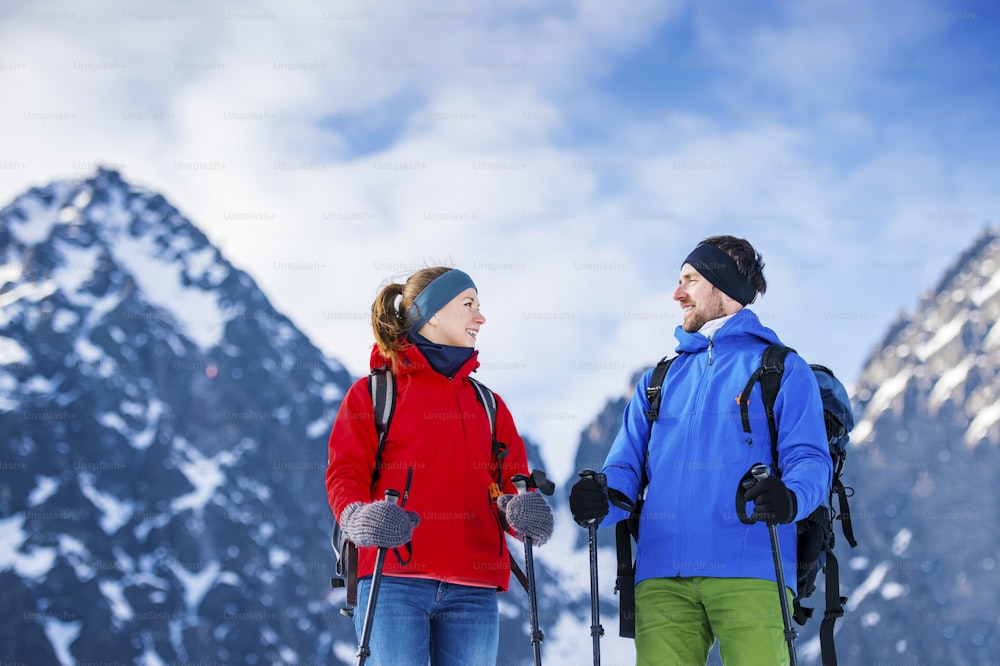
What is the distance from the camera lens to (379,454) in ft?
15.4

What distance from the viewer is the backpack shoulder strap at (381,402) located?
4676 mm

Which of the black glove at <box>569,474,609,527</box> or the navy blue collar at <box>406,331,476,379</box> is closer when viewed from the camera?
the black glove at <box>569,474,609,527</box>

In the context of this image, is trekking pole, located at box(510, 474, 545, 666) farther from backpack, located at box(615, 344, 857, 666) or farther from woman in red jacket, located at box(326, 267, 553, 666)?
backpack, located at box(615, 344, 857, 666)

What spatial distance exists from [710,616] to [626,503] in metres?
0.66

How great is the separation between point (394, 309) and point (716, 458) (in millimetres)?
1932

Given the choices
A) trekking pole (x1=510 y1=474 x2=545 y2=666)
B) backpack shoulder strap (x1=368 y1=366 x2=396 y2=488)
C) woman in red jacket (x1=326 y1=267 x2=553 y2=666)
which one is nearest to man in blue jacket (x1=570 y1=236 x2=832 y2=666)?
trekking pole (x1=510 y1=474 x2=545 y2=666)

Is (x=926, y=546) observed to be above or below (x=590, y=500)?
above

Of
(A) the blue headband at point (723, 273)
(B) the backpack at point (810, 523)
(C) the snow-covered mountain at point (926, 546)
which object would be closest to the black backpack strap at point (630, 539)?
(B) the backpack at point (810, 523)

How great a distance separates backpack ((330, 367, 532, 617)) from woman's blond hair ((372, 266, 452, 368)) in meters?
0.14

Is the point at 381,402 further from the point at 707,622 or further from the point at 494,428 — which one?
the point at 707,622

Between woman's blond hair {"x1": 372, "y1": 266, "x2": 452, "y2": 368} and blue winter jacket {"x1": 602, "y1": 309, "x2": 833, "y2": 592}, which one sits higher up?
Result: woman's blond hair {"x1": 372, "y1": 266, "x2": 452, "y2": 368}

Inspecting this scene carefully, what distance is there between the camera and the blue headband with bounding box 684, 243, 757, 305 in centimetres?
508

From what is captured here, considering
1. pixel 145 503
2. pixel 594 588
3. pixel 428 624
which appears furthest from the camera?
pixel 145 503

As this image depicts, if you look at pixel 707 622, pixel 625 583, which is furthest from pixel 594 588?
pixel 707 622
